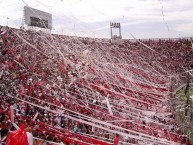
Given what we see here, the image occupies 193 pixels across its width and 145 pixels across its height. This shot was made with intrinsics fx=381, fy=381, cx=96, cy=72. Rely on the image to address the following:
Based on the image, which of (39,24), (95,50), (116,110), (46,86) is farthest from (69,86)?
(39,24)

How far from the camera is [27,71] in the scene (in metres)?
15.1

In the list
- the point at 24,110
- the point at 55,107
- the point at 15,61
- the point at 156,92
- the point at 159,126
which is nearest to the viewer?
the point at 24,110

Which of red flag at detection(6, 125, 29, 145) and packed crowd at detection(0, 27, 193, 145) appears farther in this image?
packed crowd at detection(0, 27, 193, 145)

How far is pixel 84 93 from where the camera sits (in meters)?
14.2

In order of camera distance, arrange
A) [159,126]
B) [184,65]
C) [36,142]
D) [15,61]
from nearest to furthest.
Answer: [36,142] → [159,126] → [15,61] → [184,65]

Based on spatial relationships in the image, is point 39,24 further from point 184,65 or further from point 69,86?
point 69,86

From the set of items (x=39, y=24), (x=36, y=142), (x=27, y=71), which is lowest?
(x=36, y=142)

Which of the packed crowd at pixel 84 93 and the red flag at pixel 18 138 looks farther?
the packed crowd at pixel 84 93

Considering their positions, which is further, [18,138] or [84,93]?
[84,93]

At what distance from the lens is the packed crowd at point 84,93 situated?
9438 mm

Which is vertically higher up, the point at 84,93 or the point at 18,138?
the point at 18,138

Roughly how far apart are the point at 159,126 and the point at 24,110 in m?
4.53

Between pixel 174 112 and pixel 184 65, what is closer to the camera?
pixel 174 112

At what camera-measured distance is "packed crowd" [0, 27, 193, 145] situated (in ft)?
31.0
